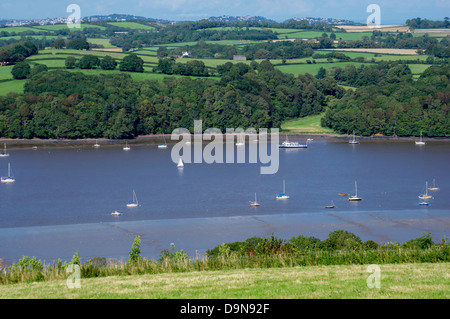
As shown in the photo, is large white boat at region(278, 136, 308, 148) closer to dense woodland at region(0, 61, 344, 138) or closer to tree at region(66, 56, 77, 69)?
dense woodland at region(0, 61, 344, 138)

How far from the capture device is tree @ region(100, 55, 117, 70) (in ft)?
206

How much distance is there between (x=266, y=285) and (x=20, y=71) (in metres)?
55.2

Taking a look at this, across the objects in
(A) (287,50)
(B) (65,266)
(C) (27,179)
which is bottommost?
(C) (27,179)

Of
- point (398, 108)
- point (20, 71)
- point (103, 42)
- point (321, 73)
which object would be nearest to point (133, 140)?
point (20, 71)

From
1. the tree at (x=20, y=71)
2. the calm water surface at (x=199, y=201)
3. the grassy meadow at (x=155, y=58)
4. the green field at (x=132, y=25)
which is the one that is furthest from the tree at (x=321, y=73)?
the green field at (x=132, y=25)

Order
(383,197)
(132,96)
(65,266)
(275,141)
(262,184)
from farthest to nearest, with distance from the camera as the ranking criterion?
(132,96) → (275,141) → (262,184) → (383,197) → (65,266)

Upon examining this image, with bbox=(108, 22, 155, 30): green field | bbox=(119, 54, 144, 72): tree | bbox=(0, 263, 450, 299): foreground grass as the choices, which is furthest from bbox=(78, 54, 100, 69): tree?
bbox=(0, 263, 450, 299): foreground grass

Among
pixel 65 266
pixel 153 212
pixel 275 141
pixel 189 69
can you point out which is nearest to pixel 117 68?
pixel 189 69

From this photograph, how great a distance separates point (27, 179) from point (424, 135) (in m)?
30.7

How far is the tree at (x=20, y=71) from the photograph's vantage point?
197 ft

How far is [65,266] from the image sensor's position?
10.6 metres

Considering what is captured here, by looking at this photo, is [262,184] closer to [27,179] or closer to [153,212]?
[153,212]
